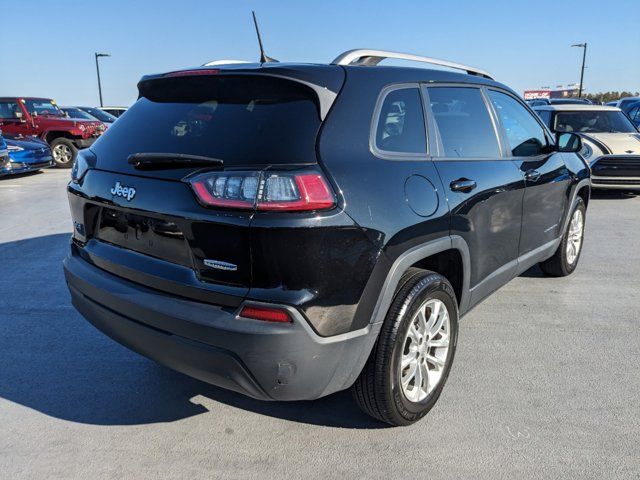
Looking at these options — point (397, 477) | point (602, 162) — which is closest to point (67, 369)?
point (397, 477)

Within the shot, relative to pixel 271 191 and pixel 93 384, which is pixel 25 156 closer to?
pixel 93 384

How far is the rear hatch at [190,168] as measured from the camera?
7.22ft

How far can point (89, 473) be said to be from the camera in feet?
7.95

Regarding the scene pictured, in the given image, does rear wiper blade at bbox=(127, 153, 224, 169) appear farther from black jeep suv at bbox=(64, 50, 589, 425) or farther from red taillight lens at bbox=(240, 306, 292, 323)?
red taillight lens at bbox=(240, 306, 292, 323)

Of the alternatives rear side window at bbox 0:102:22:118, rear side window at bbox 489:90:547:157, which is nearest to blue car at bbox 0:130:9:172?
rear side window at bbox 0:102:22:118

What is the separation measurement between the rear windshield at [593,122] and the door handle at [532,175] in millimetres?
6759

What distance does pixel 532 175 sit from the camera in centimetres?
387

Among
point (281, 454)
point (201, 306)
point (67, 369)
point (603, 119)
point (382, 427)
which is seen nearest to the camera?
point (201, 306)

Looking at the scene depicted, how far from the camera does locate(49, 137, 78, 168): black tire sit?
15.3m

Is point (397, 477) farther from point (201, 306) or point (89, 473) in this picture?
point (89, 473)

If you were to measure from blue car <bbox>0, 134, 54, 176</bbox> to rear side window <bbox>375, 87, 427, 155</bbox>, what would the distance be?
38.0ft

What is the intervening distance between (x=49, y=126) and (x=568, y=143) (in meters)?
14.5

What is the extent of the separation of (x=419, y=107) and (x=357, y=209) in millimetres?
932

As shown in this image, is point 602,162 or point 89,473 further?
point 602,162
